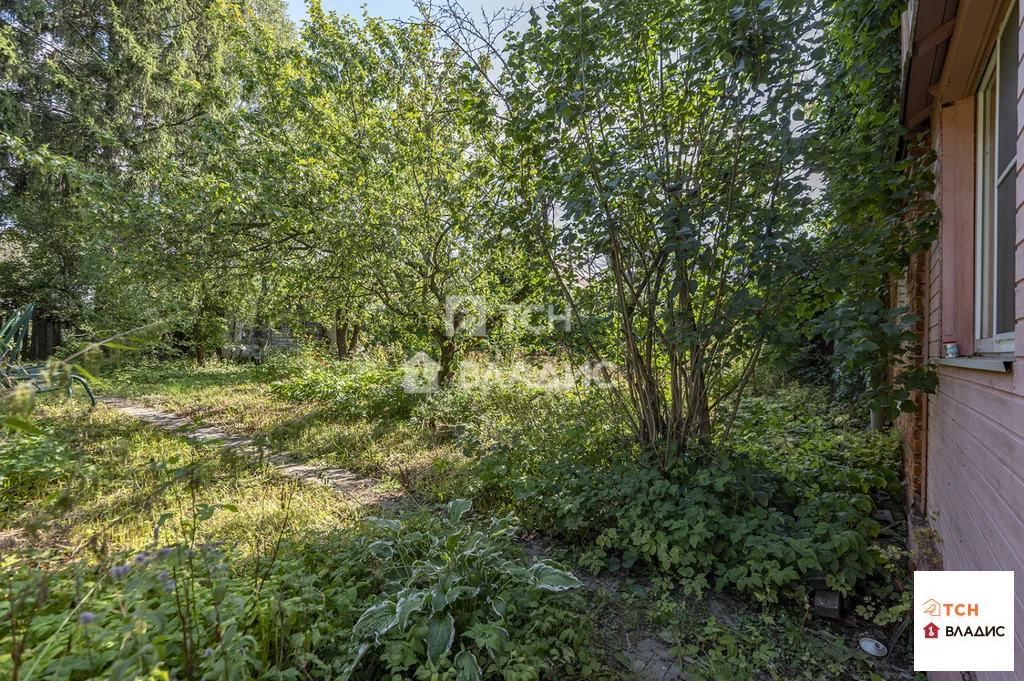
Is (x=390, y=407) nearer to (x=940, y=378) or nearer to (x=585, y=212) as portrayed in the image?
(x=585, y=212)

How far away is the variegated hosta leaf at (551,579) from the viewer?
218 cm

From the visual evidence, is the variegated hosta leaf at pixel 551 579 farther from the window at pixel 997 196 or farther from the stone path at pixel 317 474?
the window at pixel 997 196

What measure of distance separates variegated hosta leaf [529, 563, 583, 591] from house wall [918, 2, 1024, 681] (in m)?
1.47

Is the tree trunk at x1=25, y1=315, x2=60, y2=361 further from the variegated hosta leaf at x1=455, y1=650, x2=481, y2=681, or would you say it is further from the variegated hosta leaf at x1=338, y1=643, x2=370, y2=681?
the variegated hosta leaf at x1=455, y1=650, x2=481, y2=681

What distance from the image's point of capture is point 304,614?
192 cm

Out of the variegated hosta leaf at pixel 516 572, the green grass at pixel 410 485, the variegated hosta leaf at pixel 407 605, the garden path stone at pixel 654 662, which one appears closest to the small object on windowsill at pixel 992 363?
the green grass at pixel 410 485

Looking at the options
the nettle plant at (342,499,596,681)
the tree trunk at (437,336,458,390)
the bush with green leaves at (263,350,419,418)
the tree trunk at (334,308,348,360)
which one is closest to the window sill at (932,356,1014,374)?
the nettle plant at (342,499,596,681)

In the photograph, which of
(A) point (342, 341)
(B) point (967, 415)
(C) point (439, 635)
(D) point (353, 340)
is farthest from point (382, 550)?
(D) point (353, 340)

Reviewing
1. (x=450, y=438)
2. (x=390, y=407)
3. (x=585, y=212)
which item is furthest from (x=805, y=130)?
(x=390, y=407)

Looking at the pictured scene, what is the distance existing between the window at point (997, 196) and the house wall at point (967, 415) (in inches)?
3.2

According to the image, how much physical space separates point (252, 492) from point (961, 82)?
5.09m

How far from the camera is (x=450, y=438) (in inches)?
215

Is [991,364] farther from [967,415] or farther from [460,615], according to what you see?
[460,615]

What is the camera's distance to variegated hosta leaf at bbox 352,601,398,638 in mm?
1866
